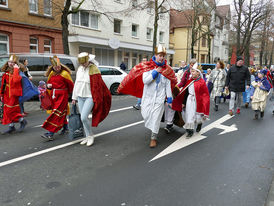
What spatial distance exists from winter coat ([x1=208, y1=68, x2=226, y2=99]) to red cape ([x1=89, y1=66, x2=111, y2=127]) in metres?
6.13

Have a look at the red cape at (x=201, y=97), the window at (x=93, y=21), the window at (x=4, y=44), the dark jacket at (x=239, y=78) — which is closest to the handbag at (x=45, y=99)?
the red cape at (x=201, y=97)

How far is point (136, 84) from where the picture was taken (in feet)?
18.4

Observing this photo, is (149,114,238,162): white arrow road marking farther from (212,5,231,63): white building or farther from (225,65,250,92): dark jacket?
(212,5,231,63): white building

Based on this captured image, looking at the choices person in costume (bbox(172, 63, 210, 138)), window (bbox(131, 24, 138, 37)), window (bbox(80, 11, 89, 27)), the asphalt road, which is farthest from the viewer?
window (bbox(131, 24, 138, 37))

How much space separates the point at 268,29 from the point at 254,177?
114 ft

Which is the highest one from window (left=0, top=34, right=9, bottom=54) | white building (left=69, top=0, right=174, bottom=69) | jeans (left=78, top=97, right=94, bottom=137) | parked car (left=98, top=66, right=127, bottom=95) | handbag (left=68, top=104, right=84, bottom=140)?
white building (left=69, top=0, right=174, bottom=69)

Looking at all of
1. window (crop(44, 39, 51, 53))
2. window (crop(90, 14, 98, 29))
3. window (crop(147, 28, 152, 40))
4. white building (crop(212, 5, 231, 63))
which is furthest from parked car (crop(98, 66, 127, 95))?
white building (crop(212, 5, 231, 63))

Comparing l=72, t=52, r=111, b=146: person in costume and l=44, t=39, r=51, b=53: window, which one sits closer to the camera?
l=72, t=52, r=111, b=146: person in costume

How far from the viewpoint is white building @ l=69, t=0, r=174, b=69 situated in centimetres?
2339

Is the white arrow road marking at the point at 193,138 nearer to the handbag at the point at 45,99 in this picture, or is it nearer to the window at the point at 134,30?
the handbag at the point at 45,99

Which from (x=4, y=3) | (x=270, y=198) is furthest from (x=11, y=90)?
(x=4, y=3)

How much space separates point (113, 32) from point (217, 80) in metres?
18.6

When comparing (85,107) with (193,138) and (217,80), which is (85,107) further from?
(217,80)

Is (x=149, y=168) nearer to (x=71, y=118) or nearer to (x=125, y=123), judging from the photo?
(x=71, y=118)
